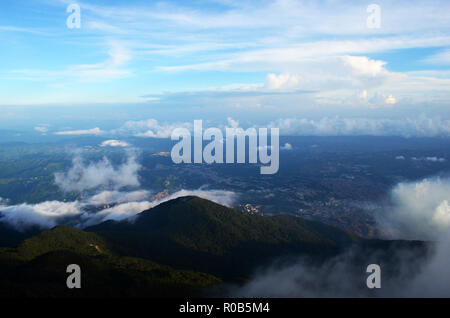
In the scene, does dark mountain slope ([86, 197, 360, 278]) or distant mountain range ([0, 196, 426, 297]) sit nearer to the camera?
distant mountain range ([0, 196, 426, 297])

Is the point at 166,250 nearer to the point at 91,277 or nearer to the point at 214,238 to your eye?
the point at 214,238

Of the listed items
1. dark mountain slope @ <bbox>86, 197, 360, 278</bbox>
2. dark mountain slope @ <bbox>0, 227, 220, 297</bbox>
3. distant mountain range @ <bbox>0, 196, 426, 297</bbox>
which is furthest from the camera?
dark mountain slope @ <bbox>86, 197, 360, 278</bbox>

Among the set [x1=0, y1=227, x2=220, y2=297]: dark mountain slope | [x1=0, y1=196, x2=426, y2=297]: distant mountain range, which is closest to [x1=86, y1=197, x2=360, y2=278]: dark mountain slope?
[x1=0, y1=196, x2=426, y2=297]: distant mountain range

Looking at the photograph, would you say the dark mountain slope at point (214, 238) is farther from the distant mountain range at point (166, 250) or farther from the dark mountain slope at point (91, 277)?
the dark mountain slope at point (91, 277)

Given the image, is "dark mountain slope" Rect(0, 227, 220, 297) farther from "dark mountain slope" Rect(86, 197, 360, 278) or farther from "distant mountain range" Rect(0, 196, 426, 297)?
"dark mountain slope" Rect(86, 197, 360, 278)

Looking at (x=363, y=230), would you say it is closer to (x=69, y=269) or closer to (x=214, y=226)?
(x=214, y=226)

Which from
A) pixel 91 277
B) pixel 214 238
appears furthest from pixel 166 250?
pixel 91 277

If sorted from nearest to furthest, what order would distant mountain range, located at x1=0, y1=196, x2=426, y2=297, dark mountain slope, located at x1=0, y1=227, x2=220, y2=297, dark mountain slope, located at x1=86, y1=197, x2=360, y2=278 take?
dark mountain slope, located at x1=0, y1=227, x2=220, y2=297 < distant mountain range, located at x1=0, y1=196, x2=426, y2=297 < dark mountain slope, located at x1=86, y1=197, x2=360, y2=278
